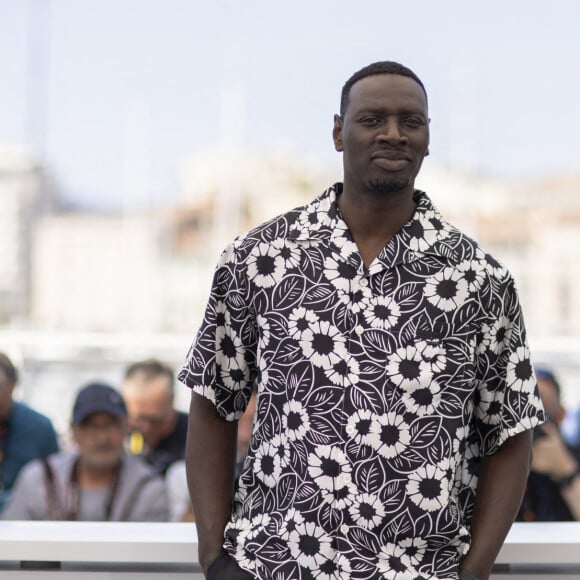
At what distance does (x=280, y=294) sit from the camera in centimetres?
201

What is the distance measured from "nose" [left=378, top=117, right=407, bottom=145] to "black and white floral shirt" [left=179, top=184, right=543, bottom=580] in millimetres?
172

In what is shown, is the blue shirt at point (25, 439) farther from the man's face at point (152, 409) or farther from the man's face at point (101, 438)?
the man's face at point (101, 438)

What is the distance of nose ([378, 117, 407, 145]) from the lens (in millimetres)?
1947

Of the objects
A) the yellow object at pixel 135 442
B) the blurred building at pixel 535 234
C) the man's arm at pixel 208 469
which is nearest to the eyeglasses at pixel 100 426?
the yellow object at pixel 135 442

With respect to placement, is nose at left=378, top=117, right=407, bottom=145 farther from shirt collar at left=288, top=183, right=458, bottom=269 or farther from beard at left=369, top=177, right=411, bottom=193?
shirt collar at left=288, top=183, right=458, bottom=269

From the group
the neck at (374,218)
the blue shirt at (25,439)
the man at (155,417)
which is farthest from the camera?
the man at (155,417)

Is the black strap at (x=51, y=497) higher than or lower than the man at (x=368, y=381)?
lower

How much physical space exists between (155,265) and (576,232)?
623 inches

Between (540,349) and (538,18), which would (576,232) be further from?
(540,349)

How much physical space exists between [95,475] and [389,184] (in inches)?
109

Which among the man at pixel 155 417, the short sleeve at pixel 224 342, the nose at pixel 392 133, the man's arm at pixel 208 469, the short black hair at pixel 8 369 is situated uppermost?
the nose at pixel 392 133

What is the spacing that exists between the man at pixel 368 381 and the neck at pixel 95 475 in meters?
2.41

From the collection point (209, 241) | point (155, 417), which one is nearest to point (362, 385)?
point (155, 417)

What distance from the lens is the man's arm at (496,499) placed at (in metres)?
2.00
